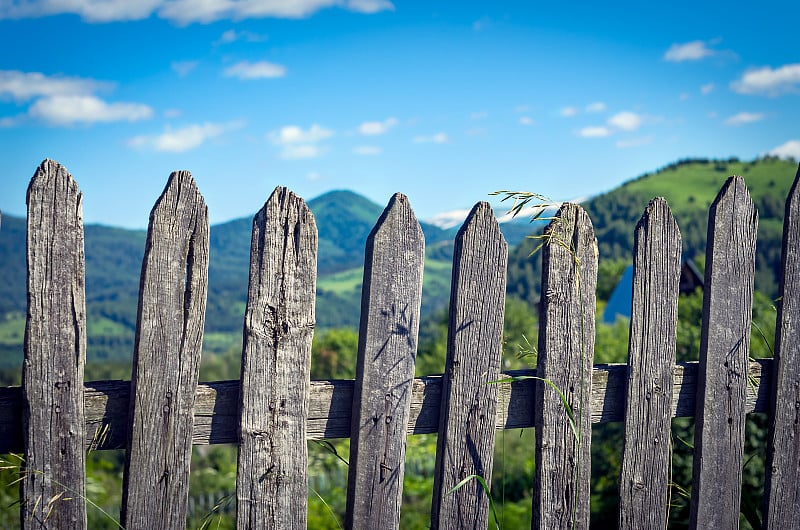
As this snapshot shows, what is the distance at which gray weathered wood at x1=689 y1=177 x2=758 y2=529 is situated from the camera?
2.41 m

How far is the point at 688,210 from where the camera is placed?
33250 millimetres

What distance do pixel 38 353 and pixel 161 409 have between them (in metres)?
0.40

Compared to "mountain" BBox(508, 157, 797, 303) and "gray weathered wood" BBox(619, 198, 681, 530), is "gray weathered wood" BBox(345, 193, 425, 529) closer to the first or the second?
"gray weathered wood" BBox(619, 198, 681, 530)

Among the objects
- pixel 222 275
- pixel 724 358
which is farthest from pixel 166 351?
pixel 222 275

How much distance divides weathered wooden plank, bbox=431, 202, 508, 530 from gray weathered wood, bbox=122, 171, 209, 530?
833 millimetres

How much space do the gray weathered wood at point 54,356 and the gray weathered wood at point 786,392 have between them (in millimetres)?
2645

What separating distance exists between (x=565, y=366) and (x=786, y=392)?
1115 millimetres

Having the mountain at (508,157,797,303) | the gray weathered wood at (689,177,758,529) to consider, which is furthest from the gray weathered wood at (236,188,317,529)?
the mountain at (508,157,797,303)

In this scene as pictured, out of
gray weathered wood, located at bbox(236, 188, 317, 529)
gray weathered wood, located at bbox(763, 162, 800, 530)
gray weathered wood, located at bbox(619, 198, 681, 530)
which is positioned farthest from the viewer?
gray weathered wood, located at bbox(763, 162, 800, 530)

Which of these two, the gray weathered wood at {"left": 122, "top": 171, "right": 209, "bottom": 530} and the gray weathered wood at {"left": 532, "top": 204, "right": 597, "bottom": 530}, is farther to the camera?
the gray weathered wood at {"left": 532, "top": 204, "right": 597, "bottom": 530}

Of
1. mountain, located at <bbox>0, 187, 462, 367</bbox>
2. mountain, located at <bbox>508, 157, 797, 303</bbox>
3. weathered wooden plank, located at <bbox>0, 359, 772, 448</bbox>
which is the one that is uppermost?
mountain, located at <bbox>508, 157, 797, 303</bbox>

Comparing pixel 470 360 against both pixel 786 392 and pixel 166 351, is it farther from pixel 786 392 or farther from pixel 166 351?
pixel 786 392

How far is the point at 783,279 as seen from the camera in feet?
8.47

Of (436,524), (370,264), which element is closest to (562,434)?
(436,524)
